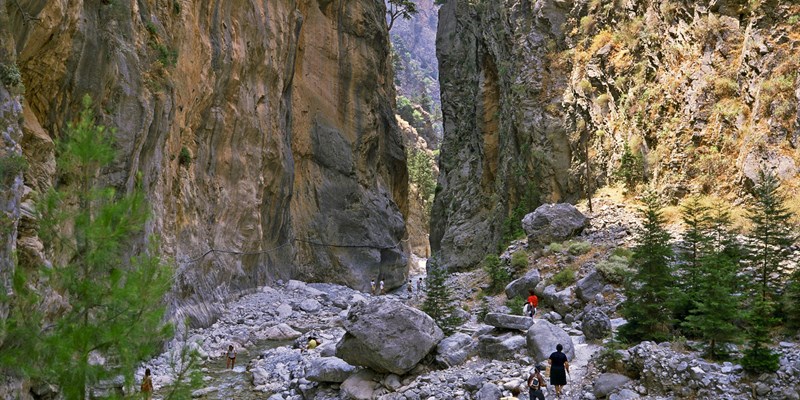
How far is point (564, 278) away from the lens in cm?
1927

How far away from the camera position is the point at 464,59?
168ft

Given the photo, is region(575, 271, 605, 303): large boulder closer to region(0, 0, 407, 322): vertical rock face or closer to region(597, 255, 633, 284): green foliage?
region(597, 255, 633, 284): green foliage

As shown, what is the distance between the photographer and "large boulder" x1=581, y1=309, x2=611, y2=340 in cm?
1397

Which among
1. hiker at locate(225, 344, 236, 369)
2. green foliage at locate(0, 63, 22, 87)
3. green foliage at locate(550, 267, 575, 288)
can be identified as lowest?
hiker at locate(225, 344, 236, 369)

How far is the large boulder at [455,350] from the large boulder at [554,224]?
942 centimetres

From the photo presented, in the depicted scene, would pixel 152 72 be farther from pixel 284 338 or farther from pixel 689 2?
pixel 689 2

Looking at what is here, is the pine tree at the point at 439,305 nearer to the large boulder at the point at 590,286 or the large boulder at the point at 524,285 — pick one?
the large boulder at the point at 524,285

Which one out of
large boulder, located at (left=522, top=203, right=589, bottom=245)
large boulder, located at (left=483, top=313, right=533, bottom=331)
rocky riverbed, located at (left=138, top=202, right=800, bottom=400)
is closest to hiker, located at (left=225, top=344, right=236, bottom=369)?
rocky riverbed, located at (left=138, top=202, right=800, bottom=400)

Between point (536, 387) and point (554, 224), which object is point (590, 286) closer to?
point (554, 224)

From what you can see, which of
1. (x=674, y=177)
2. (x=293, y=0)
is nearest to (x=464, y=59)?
(x=293, y=0)

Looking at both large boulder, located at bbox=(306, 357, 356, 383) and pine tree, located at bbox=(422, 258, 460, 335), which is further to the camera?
pine tree, located at bbox=(422, 258, 460, 335)

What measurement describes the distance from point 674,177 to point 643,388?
1389 centimetres

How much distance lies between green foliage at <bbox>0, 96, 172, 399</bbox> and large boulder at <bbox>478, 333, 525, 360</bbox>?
9.73 m

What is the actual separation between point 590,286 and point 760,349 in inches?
323
